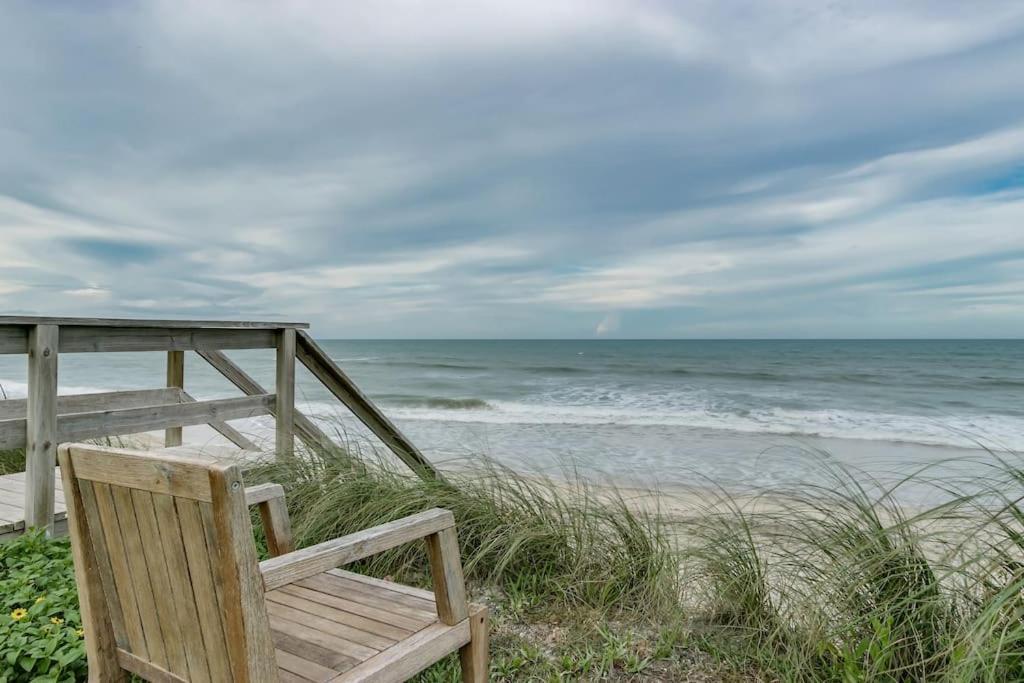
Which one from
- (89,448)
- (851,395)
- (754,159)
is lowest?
(851,395)

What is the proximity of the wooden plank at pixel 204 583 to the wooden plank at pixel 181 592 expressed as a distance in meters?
0.01

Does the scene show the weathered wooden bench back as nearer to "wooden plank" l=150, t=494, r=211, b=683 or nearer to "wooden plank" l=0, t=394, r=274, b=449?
"wooden plank" l=150, t=494, r=211, b=683

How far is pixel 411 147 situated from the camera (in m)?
9.66

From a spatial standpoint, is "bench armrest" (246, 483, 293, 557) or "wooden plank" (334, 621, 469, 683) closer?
"wooden plank" (334, 621, 469, 683)

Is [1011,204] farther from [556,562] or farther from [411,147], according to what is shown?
[556,562]

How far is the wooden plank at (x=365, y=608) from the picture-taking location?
64.3 inches

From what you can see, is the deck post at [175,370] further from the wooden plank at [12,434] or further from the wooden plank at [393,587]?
the wooden plank at [393,587]

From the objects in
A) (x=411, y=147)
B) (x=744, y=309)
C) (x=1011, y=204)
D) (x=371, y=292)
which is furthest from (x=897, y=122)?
(x=371, y=292)

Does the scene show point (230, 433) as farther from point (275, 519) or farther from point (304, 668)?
point (304, 668)

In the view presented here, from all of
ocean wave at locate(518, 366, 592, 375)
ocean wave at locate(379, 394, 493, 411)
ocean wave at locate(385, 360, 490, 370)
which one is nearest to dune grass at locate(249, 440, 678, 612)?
ocean wave at locate(379, 394, 493, 411)

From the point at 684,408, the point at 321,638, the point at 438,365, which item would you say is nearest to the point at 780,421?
the point at 684,408

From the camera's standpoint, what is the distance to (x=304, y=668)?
4.58 feet

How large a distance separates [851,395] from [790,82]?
14048 millimetres

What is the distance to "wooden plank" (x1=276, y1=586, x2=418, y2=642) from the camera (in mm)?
1581
